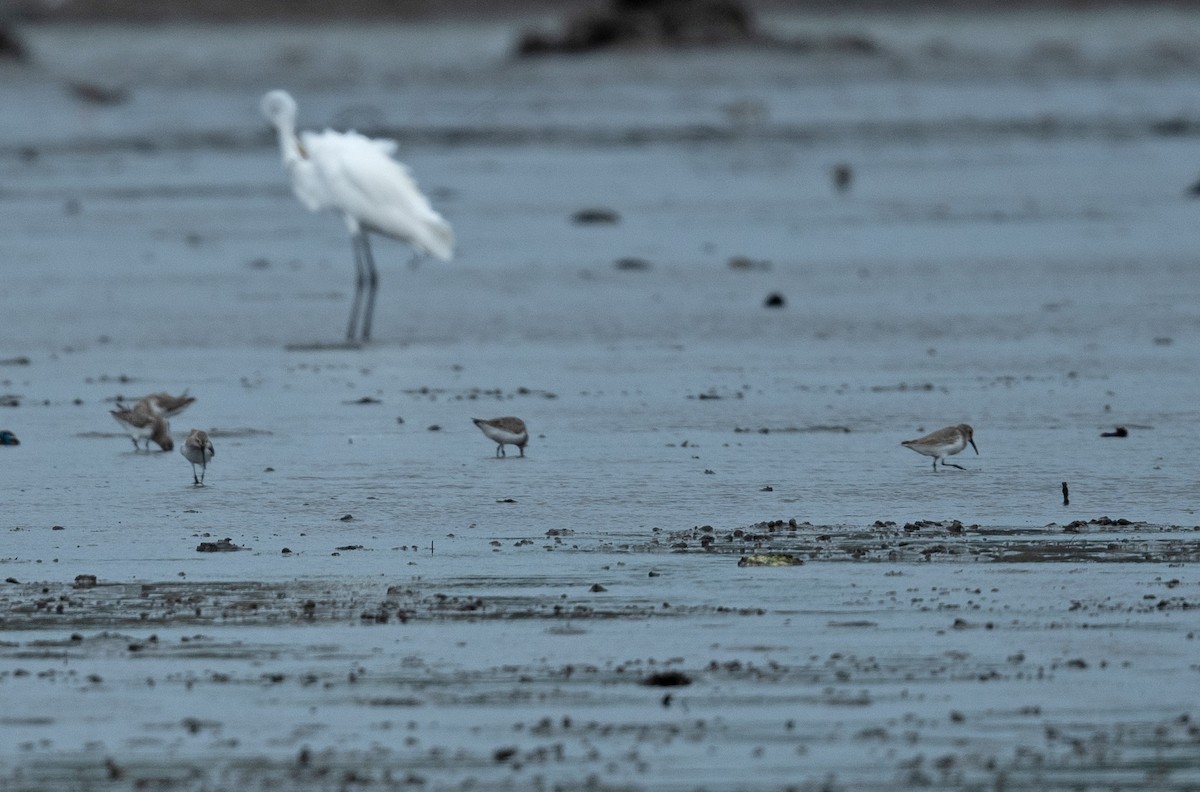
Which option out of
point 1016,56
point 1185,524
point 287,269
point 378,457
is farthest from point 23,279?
point 1016,56

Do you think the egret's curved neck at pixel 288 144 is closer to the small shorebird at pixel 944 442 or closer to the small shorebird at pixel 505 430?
the small shorebird at pixel 505 430

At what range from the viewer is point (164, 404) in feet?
36.7

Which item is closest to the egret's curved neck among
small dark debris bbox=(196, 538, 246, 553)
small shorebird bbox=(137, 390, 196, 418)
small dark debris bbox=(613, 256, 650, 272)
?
small dark debris bbox=(613, 256, 650, 272)

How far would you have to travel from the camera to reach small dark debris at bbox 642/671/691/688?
20.9 ft

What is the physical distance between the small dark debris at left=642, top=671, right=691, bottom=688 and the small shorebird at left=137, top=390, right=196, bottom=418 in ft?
16.2

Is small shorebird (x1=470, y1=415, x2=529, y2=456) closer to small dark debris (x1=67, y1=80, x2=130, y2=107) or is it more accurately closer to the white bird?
the white bird

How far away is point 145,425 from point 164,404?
0.45 m

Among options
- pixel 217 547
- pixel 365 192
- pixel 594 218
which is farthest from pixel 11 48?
pixel 217 547

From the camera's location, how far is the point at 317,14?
382 feet

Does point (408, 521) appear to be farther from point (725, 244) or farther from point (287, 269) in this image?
point (725, 244)

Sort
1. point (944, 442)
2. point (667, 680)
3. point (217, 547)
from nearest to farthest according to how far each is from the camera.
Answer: point (667, 680) < point (217, 547) < point (944, 442)

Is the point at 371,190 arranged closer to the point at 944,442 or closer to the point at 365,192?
the point at 365,192

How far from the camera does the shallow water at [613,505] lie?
5.95m

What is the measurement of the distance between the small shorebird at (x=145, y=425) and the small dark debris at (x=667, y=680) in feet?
15.5
